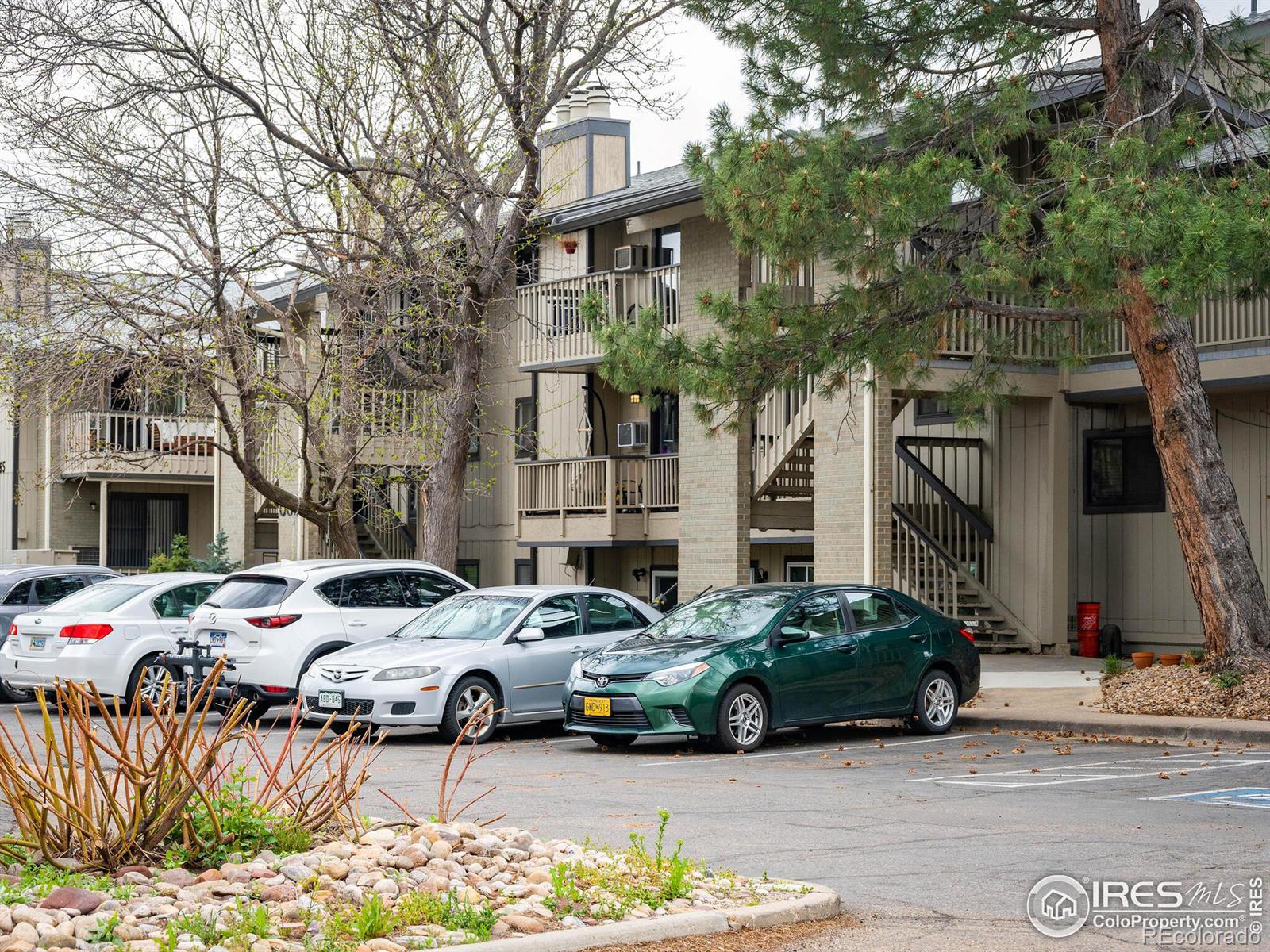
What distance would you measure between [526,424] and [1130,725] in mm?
16863

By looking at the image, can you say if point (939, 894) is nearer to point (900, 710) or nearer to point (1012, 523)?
point (900, 710)

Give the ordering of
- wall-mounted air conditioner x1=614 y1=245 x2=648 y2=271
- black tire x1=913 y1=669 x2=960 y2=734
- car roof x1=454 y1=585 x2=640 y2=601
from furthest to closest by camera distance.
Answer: wall-mounted air conditioner x1=614 y1=245 x2=648 y2=271 < car roof x1=454 y1=585 x2=640 y2=601 < black tire x1=913 y1=669 x2=960 y2=734

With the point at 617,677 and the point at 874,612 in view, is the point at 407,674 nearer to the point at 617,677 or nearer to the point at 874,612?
the point at 617,677

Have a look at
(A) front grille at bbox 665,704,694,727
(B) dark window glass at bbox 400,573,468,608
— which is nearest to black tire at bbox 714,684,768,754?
(A) front grille at bbox 665,704,694,727

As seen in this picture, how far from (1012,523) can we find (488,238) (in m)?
9.29

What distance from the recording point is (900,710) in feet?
50.2

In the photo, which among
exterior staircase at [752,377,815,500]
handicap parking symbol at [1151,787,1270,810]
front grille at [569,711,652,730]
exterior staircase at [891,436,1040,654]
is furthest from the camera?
exterior staircase at [891,436,1040,654]

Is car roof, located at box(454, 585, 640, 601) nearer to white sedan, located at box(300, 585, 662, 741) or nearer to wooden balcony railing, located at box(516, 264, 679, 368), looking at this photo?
white sedan, located at box(300, 585, 662, 741)

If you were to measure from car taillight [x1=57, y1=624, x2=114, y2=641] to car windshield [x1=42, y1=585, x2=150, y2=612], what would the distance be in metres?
0.47

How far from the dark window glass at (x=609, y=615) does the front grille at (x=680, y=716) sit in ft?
8.71

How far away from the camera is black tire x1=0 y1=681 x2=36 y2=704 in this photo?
1917 cm

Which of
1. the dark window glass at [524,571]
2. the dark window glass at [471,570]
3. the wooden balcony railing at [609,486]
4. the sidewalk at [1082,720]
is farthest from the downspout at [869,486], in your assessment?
the dark window glass at [471,570]

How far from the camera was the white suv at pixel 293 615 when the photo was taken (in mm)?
16297

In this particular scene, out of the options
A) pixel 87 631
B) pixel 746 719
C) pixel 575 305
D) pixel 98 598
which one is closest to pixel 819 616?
pixel 746 719
